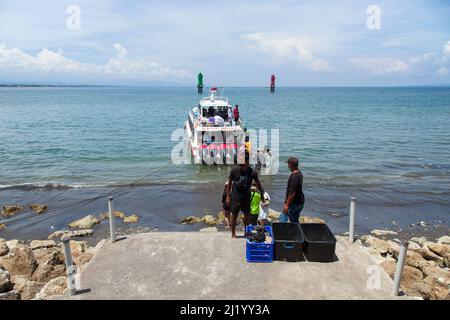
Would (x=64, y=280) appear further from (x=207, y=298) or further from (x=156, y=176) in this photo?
(x=156, y=176)

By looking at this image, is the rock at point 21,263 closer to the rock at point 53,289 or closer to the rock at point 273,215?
the rock at point 53,289

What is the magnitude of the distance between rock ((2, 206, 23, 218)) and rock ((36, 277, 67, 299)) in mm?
8613

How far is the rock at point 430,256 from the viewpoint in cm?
891

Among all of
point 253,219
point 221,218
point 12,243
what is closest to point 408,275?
point 253,219

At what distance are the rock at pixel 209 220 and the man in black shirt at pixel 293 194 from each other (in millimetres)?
5038

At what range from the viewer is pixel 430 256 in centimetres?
905

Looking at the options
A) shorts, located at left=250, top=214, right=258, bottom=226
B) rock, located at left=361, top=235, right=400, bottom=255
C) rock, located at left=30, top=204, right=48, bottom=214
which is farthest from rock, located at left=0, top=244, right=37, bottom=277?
rock, located at left=361, top=235, right=400, bottom=255

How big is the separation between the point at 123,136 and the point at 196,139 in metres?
16.2

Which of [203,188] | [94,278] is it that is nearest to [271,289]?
[94,278]

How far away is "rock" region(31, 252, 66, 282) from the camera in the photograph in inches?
298

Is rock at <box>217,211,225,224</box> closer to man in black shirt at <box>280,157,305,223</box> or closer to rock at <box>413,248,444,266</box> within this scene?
man in black shirt at <box>280,157,305,223</box>

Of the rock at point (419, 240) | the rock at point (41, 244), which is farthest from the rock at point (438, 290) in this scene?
the rock at point (41, 244)

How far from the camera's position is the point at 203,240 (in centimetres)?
716
